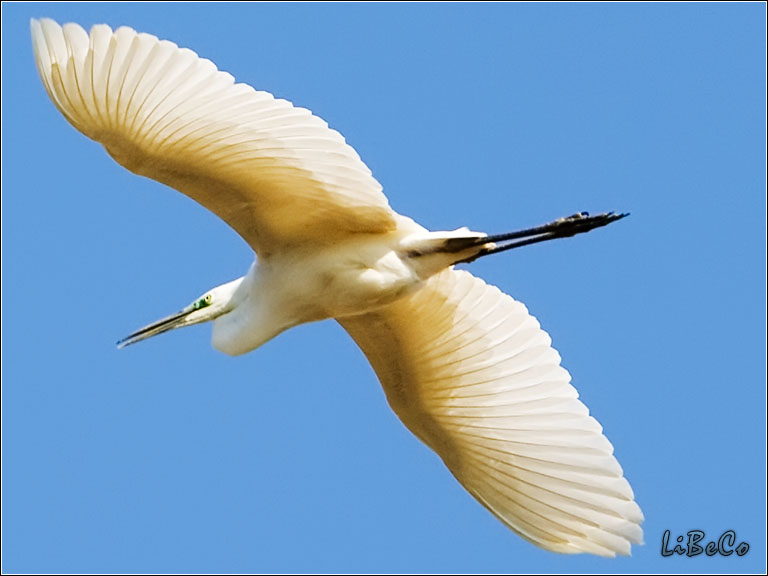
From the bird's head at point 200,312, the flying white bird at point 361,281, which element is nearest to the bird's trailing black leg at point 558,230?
the flying white bird at point 361,281

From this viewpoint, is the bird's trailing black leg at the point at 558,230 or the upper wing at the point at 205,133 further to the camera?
the bird's trailing black leg at the point at 558,230

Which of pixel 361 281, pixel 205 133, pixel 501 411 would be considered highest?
pixel 205 133

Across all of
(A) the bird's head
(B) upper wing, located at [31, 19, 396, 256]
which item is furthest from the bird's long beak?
(B) upper wing, located at [31, 19, 396, 256]

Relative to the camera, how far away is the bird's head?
7020 millimetres

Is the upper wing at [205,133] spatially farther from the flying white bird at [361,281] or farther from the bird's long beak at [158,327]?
the bird's long beak at [158,327]

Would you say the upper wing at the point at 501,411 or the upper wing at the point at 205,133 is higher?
the upper wing at the point at 205,133

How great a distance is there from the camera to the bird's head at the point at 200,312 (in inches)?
276

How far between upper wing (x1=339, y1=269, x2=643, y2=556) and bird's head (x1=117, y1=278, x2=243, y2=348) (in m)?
0.58

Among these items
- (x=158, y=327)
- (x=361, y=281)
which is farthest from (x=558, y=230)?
(x=158, y=327)

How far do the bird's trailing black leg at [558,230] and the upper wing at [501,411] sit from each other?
0.47 metres

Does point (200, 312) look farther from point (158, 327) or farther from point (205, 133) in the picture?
point (205, 133)

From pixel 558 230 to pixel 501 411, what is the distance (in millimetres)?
1016

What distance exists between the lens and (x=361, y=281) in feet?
21.7

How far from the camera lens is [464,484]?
289 inches
